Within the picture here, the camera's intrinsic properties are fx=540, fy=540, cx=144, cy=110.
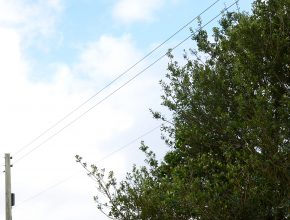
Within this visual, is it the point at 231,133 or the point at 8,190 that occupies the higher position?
the point at 8,190

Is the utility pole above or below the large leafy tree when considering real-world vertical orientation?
above

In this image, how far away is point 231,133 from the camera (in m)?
13.0

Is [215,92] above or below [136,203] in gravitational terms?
above

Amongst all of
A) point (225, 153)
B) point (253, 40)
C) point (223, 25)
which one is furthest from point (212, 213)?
point (223, 25)

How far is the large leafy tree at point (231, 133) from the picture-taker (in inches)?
463

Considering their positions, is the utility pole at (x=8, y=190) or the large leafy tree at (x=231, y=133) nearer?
the large leafy tree at (x=231, y=133)

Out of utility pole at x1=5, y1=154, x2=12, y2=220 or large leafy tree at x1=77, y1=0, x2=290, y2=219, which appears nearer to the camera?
large leafy tree at x1=77, y1=0, x2=290, y2=219

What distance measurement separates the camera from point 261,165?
11.7m

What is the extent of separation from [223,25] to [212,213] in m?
6.50

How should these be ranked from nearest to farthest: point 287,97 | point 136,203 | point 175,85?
point 287,97
point 136,203
point 175,85

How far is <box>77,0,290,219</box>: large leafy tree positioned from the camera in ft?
38.6

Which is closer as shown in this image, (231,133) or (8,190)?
(231,133)

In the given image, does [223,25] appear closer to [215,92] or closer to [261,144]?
[215,92]

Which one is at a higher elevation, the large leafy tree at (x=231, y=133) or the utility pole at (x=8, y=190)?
the utility pole at (x=8, y=190)
